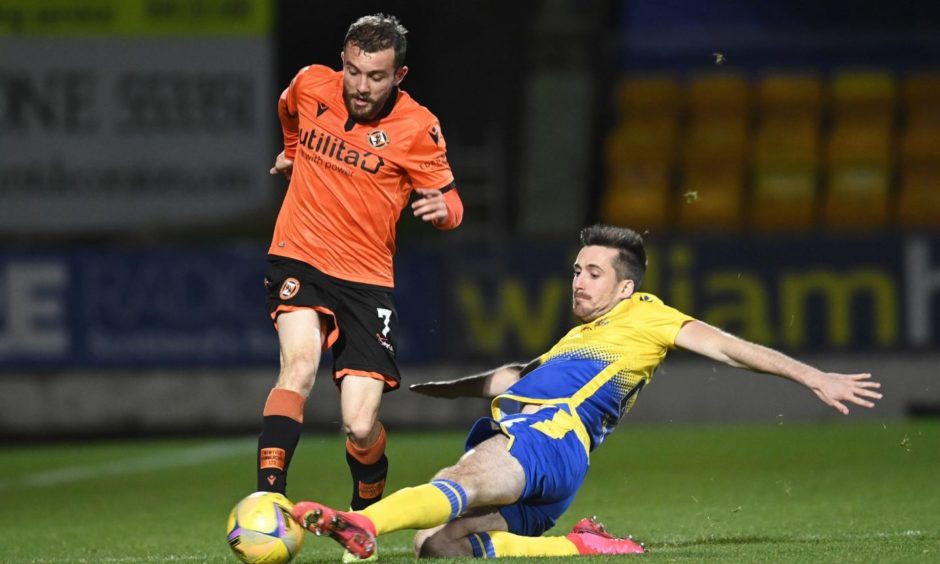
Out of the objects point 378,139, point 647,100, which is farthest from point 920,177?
point 378,139

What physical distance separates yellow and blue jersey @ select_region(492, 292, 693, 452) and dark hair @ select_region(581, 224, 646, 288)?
0.54ft

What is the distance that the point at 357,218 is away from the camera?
→ 595 centimetres

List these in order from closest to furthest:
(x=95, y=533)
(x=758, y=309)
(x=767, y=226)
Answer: (x=95, y=533) → (x=758, y=309) → (x=767, y=226)

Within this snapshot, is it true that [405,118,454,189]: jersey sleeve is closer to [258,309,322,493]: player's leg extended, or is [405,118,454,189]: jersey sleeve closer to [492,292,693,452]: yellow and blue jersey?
[258,309,322,493]: player's leg extended

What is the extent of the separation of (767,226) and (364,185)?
7.63 metres

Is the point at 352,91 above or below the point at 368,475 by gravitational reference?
above

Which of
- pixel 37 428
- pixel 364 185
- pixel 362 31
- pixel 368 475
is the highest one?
pixel 362 31

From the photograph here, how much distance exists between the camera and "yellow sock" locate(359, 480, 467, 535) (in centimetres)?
462

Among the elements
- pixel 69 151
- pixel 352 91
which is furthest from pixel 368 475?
pixel 69 151

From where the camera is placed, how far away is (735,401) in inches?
453

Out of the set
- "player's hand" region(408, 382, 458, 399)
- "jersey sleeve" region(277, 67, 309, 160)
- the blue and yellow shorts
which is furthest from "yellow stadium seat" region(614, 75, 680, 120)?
the blue and yellow shorts

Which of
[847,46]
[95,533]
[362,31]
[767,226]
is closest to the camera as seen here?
[362,31]

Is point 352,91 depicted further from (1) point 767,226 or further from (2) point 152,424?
(1) point 767,226

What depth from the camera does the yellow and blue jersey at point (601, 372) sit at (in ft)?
17.5
